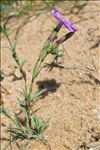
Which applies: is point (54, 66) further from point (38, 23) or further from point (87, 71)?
point (38, 23)

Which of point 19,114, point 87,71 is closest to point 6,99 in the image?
point 19,114

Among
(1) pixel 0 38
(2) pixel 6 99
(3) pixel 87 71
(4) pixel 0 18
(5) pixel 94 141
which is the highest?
(4) pixel 0 18

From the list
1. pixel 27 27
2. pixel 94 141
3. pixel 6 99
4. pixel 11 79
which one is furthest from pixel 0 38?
pixel 94 141

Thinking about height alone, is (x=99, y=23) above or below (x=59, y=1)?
below

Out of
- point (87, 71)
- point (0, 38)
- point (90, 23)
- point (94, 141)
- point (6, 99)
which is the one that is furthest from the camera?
point (0, 38)

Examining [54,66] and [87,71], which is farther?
[54,66]

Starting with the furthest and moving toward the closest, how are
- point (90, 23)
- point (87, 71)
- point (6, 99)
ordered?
point (90, 23)
point (6, 99)
point (87, 71)

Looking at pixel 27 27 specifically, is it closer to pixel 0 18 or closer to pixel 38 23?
pixel 38 23
